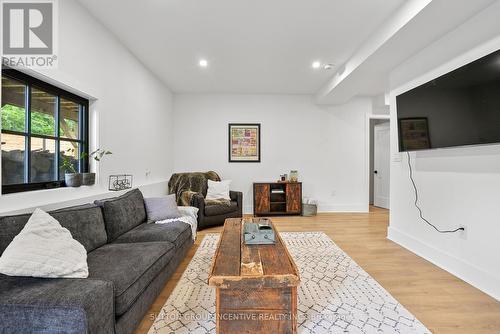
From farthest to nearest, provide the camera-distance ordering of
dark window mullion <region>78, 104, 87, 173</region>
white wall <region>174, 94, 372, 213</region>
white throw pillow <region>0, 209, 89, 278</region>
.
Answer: white wall <region>174, 94, 372, 213</region> → dark window mullion <region>78, 104, 87, 173</region> → white throw pillow <region>0, 209, 89, 278</region>

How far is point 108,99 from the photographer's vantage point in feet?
9.55

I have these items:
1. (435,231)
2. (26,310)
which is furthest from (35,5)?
(435,231)

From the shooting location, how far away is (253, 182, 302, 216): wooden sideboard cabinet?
16.5 feet

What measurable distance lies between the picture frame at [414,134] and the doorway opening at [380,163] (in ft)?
10.2

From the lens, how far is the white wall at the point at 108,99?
2.21 meters

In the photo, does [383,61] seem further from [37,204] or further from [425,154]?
[37,204]

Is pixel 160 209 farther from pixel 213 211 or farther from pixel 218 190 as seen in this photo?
pixel 218 190

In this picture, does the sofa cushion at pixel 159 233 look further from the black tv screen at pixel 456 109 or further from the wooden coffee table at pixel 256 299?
the black tv screen at pixel 456 109

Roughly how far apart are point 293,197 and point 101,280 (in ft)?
13.4

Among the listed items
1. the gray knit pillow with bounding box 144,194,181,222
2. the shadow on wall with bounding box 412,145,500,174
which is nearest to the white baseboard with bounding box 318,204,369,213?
the shadow on wall with bounding box 412,145,500,174

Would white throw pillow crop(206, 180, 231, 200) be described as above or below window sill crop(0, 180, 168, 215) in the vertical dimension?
below

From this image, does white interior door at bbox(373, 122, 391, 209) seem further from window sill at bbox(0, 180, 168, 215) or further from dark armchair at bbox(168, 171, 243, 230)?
window sill at bbox(0, 180, 168, 215)

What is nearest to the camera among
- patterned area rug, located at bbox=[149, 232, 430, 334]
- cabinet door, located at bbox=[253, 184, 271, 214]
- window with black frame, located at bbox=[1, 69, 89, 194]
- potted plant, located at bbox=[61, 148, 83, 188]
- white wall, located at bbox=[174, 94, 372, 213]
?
patterned area rug, located at bbox=[149, 232, 430, 334]

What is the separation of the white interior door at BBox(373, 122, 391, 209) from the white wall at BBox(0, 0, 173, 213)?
17.0 ft
